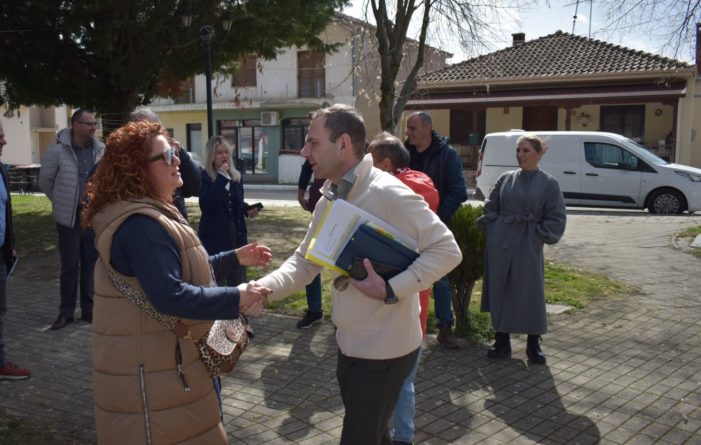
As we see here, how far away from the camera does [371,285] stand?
2.45m

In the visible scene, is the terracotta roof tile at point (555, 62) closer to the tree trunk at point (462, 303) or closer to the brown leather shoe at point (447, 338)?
the tree trunk at point (462, 303)

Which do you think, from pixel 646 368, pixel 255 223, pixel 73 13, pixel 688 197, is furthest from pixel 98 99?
pixel 688 197

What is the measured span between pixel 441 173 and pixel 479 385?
1.82 meters

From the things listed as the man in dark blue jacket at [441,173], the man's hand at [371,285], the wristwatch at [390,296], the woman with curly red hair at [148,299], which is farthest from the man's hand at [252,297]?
the man in dark blue jacket at [441,173]

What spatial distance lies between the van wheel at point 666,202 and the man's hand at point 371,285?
15794mm

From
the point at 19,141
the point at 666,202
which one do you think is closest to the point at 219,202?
the point at 666,202

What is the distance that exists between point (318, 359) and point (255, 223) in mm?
8407

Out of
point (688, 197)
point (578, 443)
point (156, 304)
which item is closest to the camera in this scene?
point (156, 304)

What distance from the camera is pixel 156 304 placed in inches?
91.5

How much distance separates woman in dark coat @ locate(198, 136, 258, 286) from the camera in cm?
589

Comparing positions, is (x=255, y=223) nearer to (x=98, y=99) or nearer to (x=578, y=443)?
(x=98, y=99)

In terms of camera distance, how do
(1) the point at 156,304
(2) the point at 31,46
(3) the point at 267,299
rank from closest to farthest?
(1) the point at 156,304
(3) the point at 267,299
(2) the point at 31,46

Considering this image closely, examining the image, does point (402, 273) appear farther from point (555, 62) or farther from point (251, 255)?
point (555, 62)

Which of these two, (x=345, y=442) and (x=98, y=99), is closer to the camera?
(x=345, y=442)
